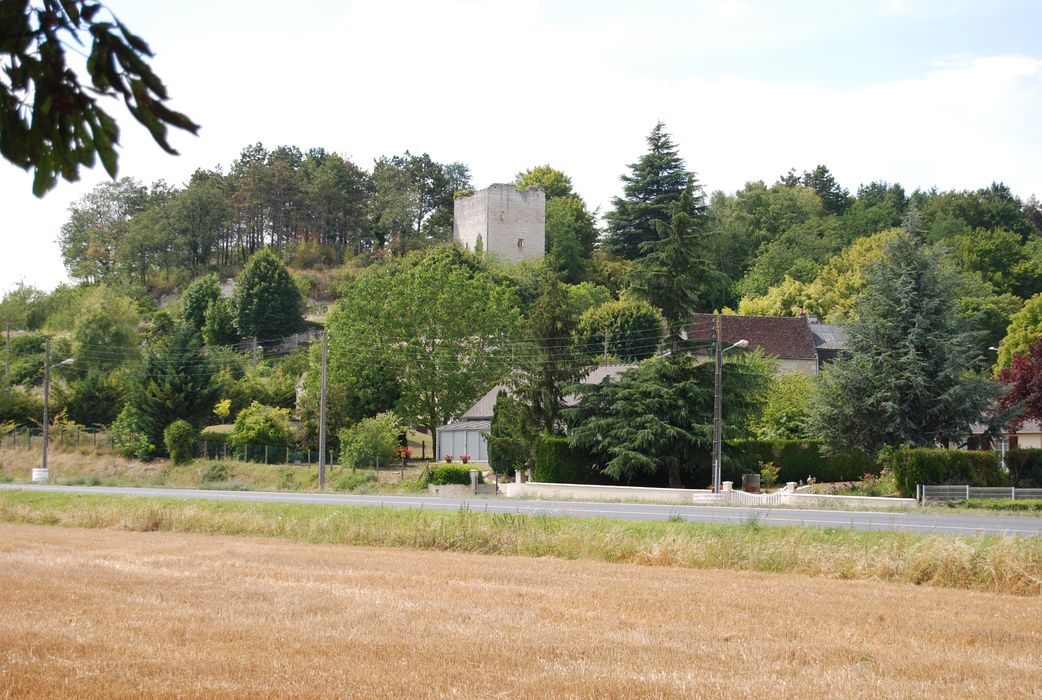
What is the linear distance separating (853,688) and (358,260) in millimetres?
114546

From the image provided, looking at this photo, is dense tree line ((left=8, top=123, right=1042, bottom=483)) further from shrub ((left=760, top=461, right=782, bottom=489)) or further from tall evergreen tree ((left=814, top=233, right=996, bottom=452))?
shrub ((left=760, top=461, right=782, bottom=489))

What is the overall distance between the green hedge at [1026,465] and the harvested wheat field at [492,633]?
99.7 feet

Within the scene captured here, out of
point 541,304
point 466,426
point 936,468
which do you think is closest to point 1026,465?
point 936,468

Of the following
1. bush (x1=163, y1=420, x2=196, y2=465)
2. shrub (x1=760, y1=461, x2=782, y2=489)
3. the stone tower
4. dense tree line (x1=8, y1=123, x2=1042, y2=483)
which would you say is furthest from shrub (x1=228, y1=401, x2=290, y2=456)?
the stone tower

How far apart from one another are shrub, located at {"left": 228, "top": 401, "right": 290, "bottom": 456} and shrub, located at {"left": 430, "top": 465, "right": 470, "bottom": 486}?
1625 centimetres

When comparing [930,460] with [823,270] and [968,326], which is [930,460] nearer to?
[968,326]

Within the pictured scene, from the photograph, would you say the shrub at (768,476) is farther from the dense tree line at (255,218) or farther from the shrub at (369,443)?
the dense tree line at (255,218)

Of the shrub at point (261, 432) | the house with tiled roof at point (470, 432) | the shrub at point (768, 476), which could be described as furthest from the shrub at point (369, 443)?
the shrub at point (768, 476)

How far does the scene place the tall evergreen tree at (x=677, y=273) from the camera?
156 feet

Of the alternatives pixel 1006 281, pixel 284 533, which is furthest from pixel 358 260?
pixel 284 533

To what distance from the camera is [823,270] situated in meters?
96.0

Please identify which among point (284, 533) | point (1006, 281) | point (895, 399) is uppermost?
point (1006, 281)

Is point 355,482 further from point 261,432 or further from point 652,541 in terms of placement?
point 652,541

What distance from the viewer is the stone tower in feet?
374
